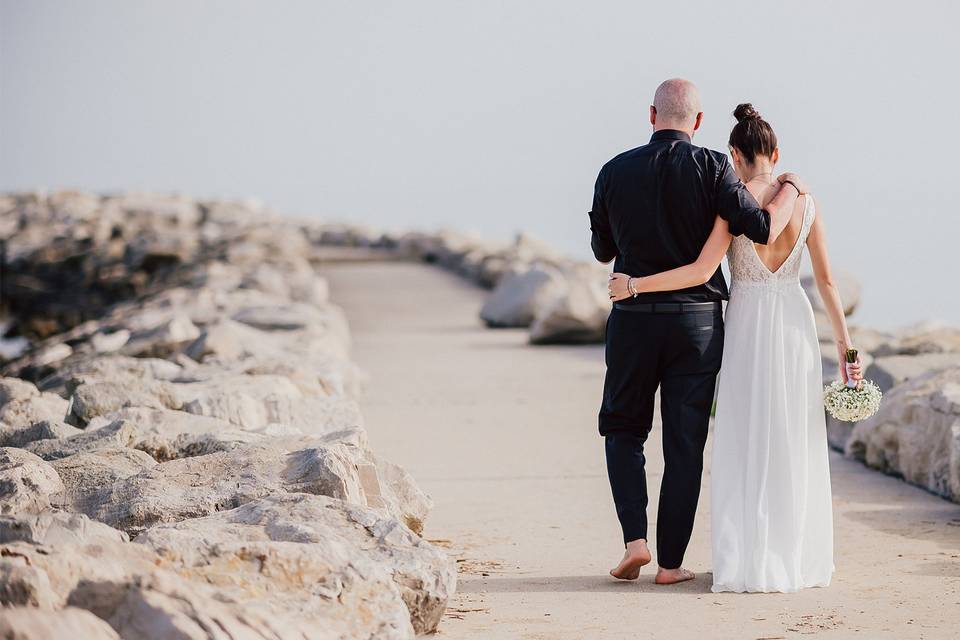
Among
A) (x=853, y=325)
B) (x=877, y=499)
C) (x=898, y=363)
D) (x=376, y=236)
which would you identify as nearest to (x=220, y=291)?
(x=853, y=325)

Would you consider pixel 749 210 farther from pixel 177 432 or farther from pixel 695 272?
pixel 177 432

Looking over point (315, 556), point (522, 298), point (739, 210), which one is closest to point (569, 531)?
point (739, 210)

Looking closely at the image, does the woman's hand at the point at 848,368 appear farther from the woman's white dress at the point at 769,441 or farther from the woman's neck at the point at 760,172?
the woman's neck at the point at 760,172

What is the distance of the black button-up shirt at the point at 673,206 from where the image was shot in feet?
16.6

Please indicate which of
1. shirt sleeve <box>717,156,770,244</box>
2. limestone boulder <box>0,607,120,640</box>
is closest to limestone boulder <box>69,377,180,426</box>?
shirt sleeve <box>717,156,770,244</box>

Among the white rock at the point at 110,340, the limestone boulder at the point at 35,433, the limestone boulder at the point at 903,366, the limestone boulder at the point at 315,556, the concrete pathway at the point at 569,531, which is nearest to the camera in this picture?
the limestone boulder at the point at 315,556

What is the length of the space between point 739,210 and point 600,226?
0.63m

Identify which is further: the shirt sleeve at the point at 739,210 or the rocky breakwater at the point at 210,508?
the shirt sleeve at the point at 739,210

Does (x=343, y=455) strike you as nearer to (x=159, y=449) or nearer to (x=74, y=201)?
(x=159, y=449)

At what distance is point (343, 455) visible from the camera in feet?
16.9

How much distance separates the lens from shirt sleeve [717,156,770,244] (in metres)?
5.02

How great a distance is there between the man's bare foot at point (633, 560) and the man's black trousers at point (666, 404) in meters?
0.04

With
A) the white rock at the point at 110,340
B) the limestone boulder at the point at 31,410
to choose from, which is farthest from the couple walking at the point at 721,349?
the white rock at the point at 110,340

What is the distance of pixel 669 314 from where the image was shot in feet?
16.9
